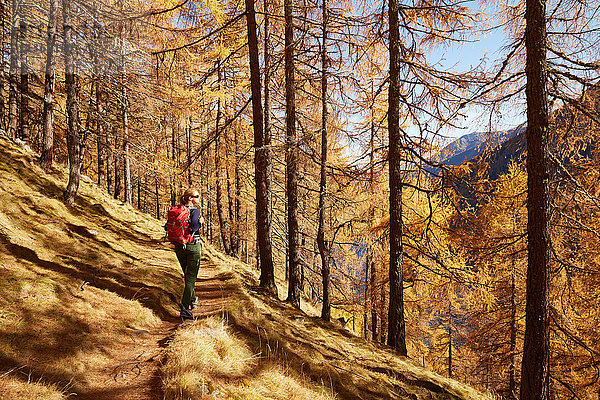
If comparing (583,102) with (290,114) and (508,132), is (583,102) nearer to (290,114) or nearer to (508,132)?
(508,132)

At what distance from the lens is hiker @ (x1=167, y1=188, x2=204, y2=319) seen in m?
4.81

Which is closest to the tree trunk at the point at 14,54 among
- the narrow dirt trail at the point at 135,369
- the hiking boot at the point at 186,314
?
the hiking boot at the point at 186,314

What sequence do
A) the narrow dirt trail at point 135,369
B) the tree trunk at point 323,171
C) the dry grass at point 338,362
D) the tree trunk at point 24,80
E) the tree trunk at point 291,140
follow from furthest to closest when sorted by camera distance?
1. the tree trunk at point 24,80
2. the tree trunk at point 323,171
3. the tree trunk at point 291,140
4. the dry grass at point 338,362
5. the narrow dirt trail at point 135,369

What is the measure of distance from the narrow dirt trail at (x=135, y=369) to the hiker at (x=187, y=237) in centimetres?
56

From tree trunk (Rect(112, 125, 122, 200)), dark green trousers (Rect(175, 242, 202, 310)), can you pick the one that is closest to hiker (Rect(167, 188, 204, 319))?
dark green trousers (Rect(175, 242, 202, 310))

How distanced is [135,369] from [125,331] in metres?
1.17

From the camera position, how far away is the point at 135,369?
10.6ft

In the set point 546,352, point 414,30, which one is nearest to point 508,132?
point 414,30

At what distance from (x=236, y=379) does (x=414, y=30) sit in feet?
27.1

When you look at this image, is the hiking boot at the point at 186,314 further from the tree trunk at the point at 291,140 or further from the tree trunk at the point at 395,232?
the tree trunk at the point at 395,232

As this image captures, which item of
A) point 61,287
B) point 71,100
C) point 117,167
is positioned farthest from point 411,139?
point 117,167

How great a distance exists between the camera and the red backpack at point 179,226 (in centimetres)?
480

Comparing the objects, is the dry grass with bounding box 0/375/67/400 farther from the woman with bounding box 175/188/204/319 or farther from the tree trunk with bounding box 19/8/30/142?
the tree trunk with bounding box 19/8/30/142

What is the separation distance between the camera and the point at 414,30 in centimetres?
725
